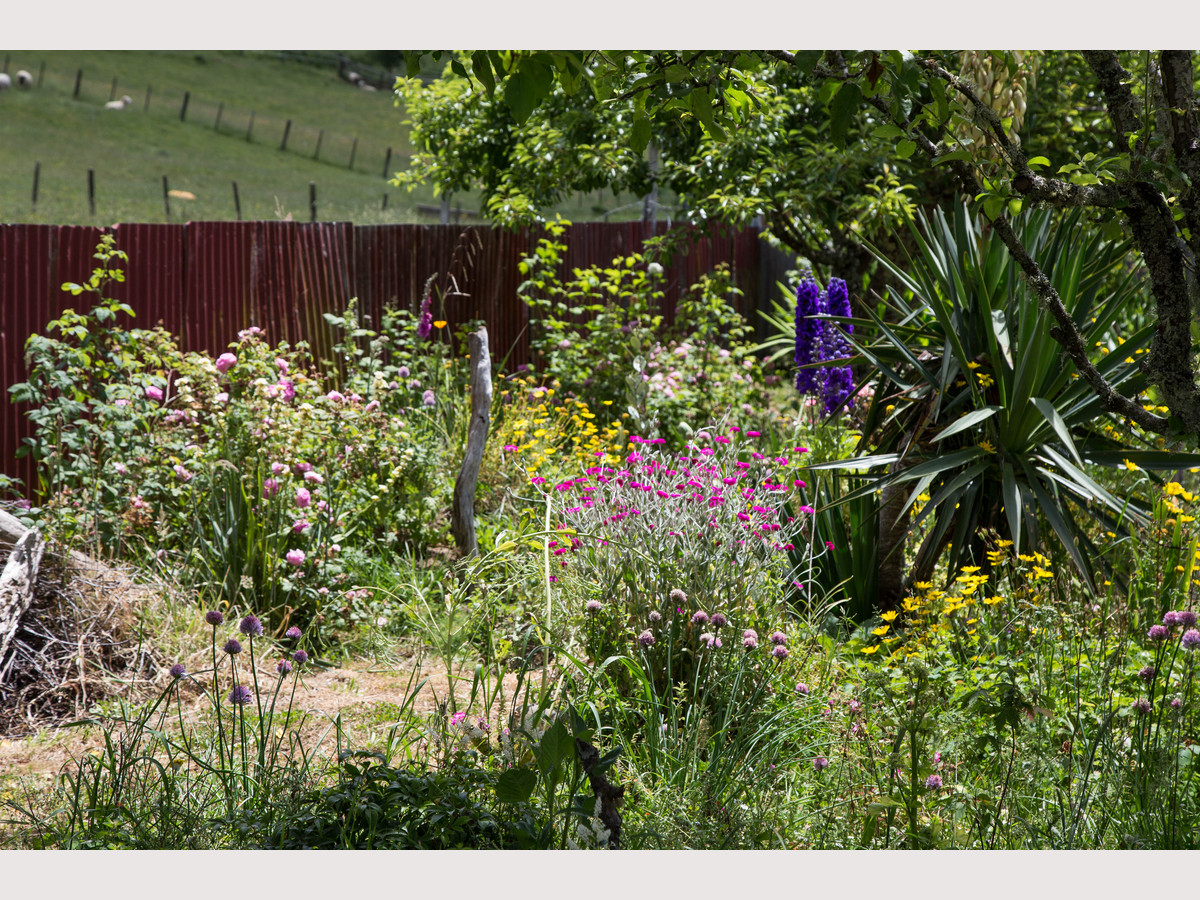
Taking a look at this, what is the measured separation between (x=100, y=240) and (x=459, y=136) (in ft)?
17.1

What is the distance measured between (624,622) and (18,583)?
7.85 feet

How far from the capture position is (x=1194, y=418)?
7.09 ft

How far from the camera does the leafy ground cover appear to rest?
2438 mm

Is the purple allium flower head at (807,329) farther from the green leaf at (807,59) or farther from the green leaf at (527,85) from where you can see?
the green leaf at (527,85)

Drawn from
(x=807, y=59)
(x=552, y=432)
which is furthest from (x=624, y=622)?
(x=552, y=432)

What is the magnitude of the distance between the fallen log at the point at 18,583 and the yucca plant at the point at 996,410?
10.6 ft

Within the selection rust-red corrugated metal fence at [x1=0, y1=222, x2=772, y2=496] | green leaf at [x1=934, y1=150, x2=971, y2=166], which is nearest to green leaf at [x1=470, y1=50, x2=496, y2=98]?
green leaf at [x1=934, y1=150, x2=971, y2=166]

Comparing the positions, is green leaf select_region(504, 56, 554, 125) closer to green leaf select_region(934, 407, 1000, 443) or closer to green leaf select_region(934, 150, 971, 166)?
green leaf select_region(934, 150, 971, 166)

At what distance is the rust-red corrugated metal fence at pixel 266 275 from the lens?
5449 millimetres

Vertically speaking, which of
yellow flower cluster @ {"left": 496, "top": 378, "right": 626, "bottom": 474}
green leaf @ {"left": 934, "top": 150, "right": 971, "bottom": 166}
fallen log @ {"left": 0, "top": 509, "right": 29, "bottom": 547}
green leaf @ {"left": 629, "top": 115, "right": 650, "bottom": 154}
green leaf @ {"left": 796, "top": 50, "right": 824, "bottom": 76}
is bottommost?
fallen log @ {"left": 0, "top": 509, "right": 29, "bottom": 547}

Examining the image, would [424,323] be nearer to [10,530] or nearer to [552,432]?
[552,432]

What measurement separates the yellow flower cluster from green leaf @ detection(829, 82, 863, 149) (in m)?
3.31

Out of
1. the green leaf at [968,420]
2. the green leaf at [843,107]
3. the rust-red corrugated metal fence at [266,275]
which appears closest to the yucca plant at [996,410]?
the green leaf at [968,420]

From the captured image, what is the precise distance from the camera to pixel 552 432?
20.5ft
